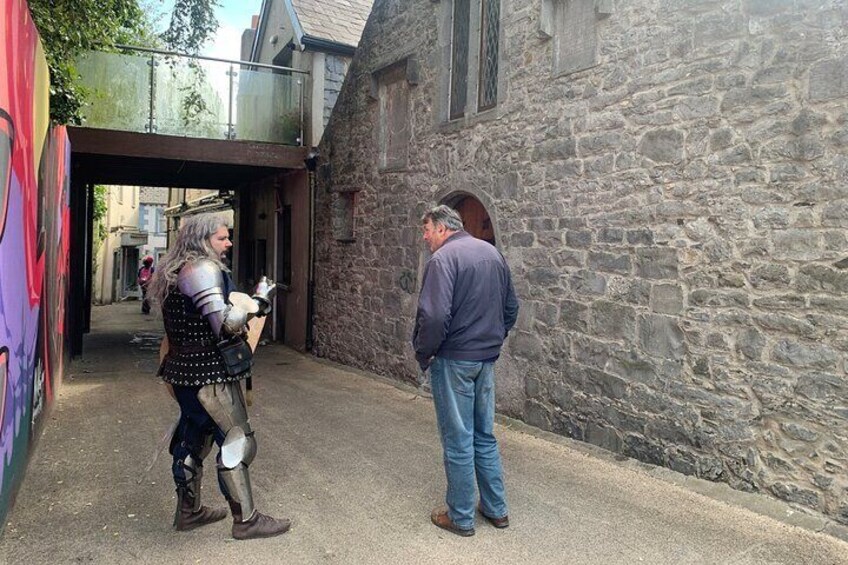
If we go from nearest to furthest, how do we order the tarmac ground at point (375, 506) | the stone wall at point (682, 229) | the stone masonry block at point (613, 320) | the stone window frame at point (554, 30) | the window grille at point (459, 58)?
the tarmac ground at point (375, 506), the stone wall at point (682, 229), the stone masonry block at point (613, 320), the stone window frame at point (554, 30), the window grille at point (459, 58)

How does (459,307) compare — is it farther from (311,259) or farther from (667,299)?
(311,259)

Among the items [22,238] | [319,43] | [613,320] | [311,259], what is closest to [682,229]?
[613,320]

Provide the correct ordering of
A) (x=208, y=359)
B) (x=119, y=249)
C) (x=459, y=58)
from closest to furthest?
1. (x=208, y=359)
2. (x=459, y=58)
3. (x=119, y=249)

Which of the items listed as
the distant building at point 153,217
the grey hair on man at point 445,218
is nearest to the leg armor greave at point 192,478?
the grey hair on man at point 445,218

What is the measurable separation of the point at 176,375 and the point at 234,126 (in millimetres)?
8211

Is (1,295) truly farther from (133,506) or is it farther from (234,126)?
(234,126)

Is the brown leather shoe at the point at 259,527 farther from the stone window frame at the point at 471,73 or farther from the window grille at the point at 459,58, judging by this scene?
the window grille at the point at 459,58

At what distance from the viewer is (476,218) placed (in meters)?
7.64

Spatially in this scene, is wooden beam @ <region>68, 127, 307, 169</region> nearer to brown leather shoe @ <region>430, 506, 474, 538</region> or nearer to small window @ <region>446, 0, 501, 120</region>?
small window @ <region>446, 0, 501, 120</region>

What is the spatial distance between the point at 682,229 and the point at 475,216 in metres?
2.96

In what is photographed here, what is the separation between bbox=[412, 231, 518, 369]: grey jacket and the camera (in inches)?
146

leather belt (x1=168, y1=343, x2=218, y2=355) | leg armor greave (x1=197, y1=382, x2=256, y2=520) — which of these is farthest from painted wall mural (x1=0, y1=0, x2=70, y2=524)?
leg armor greave (x1=197, y1=382, x2=256, y2=520)

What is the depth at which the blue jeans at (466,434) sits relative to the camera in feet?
12.3

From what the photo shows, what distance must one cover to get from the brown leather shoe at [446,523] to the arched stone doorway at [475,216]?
375 centimetres
